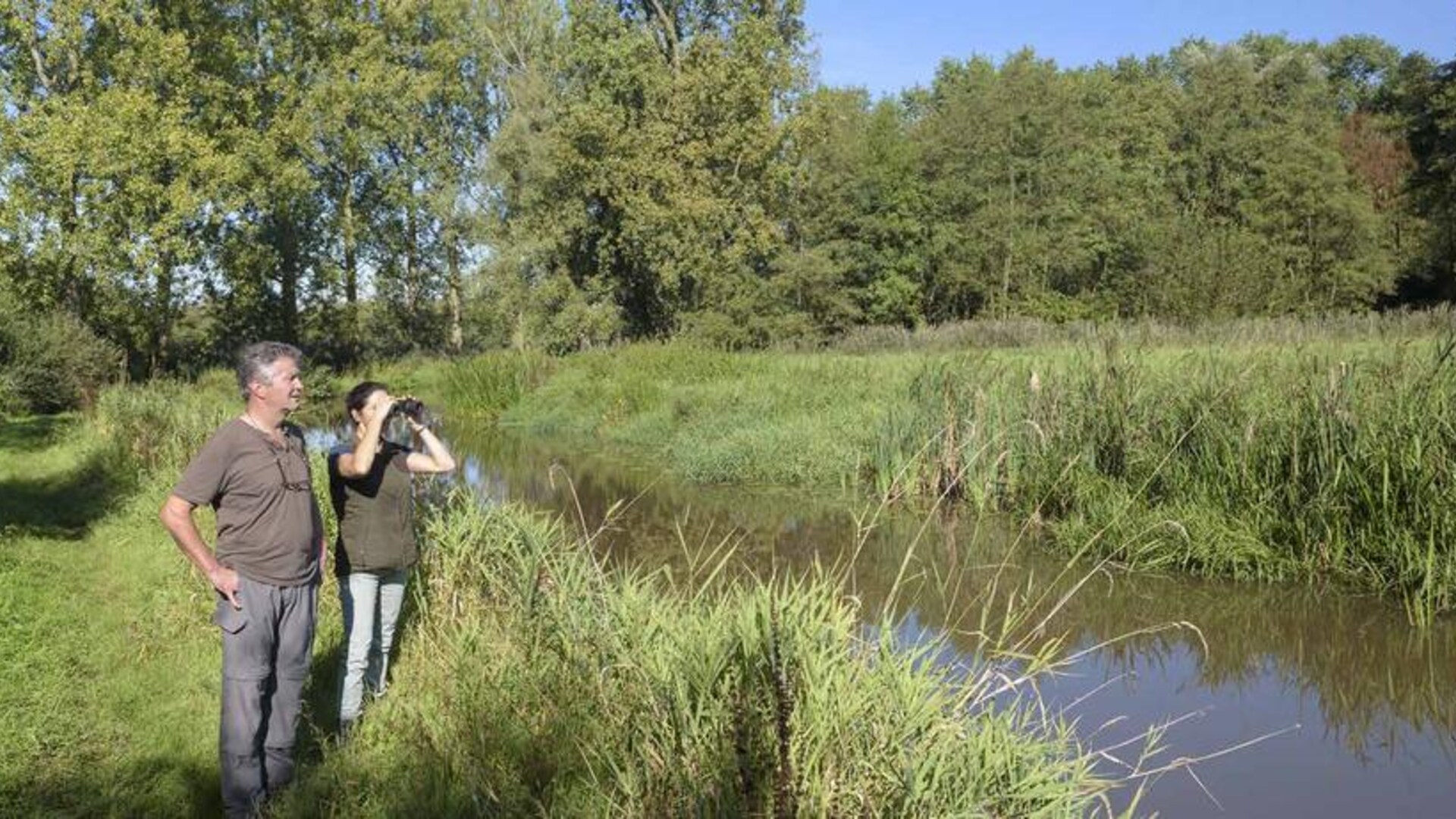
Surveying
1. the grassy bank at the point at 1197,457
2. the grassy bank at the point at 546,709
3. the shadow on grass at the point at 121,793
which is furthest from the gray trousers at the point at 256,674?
the grassy bank at the point at 1197,457

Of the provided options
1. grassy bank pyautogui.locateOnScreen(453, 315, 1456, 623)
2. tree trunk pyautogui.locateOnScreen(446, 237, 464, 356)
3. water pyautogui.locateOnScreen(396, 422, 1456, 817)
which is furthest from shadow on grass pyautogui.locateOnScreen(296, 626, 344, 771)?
tree trunk pyautogui.locateOnScreen(446, 237, 464, 356)

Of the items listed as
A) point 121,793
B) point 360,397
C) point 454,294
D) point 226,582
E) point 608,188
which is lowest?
point 121,793

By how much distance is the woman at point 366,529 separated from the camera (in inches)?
175

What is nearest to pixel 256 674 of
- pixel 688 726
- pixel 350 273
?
pixel 688 726

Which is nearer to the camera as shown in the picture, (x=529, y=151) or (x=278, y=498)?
(x=278, y=498)

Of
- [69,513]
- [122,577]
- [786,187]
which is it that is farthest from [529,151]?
[122,577]

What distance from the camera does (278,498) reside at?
376 centimetres

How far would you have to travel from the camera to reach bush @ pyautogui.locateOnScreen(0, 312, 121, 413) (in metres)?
19.6

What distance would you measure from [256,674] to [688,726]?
160cm

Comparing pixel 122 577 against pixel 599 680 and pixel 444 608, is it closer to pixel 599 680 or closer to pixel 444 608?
pixel 444 608

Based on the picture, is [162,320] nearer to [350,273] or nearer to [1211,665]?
[350,273]

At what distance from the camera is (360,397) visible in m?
4.54

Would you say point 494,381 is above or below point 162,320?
below

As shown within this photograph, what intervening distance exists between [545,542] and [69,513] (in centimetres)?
658
